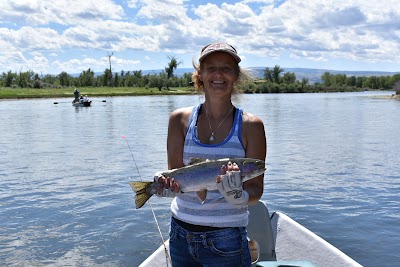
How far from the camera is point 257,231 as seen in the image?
619cm

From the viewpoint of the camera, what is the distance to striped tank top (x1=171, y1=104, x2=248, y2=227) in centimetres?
319

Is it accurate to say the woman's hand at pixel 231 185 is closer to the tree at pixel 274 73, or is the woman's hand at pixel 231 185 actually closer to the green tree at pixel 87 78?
the green tree at pixel 87 78

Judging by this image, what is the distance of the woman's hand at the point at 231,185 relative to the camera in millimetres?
2957

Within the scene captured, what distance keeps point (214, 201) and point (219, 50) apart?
98 centimetres

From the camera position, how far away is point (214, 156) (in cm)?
324

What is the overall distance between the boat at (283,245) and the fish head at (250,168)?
2.93 metres

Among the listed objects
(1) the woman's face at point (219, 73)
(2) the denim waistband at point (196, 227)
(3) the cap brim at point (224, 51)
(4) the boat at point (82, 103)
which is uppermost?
(3) the cap brim at point (224, 51)

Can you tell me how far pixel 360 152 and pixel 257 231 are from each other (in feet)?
61.2

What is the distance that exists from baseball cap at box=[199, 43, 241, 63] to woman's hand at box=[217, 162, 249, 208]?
758mm

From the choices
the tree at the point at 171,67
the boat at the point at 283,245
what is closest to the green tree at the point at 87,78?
the tree at the point at 171,67

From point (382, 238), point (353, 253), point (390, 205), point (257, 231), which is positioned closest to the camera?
point (257, 231)

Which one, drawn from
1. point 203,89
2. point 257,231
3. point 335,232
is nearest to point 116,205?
point 335,232

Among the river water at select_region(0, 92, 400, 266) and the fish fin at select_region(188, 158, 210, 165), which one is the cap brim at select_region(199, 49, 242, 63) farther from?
the fish fin at select_region(188, 158, 210, 165)

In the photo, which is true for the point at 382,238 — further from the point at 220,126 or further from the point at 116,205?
the point at 220,126
